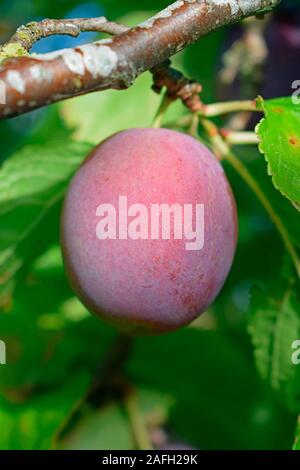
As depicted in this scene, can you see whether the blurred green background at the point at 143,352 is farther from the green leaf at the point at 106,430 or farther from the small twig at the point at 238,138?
the small twig at the point at 238,138

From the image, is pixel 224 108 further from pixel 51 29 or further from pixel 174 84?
pixel 51 29

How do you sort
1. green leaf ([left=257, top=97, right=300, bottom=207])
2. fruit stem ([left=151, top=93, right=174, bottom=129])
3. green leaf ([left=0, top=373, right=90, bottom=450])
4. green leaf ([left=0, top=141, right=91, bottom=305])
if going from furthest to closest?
green leaf ([left=0, top=373, right=90, bottom=450]), green leaf ([left=0, top=141, right=91, bottom=305]), fruit stem ([left=151, top=93, right=174, bottom=129]), green leaf ([left=257, top=97, right=300, bottom=207])

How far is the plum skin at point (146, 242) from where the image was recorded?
2.91ft

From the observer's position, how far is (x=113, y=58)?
0.69 m

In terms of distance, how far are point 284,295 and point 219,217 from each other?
268 mm

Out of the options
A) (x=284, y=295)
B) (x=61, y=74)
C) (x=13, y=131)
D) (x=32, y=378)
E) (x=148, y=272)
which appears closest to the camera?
(x=61, y=74)

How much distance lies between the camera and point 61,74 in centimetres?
64

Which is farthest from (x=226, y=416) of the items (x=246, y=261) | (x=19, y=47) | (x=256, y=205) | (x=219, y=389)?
(x=19, y=47)

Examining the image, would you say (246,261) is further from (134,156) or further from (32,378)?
(134,156)

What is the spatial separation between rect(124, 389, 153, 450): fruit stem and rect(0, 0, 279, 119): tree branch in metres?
0.94

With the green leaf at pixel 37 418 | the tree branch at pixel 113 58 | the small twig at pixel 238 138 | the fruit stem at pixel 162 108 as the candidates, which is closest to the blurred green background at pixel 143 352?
the green leaf at pixel 37 418

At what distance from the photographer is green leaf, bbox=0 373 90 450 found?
1.27 m

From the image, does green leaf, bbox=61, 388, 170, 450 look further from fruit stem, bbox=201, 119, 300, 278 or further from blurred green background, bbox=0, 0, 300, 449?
fruit stem, bbox=201, 119, 300, 278

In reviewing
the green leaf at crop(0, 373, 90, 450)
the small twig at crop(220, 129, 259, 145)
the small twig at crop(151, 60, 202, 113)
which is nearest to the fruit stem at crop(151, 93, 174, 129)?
the small twig at crop(151, 60, 202, 113)
